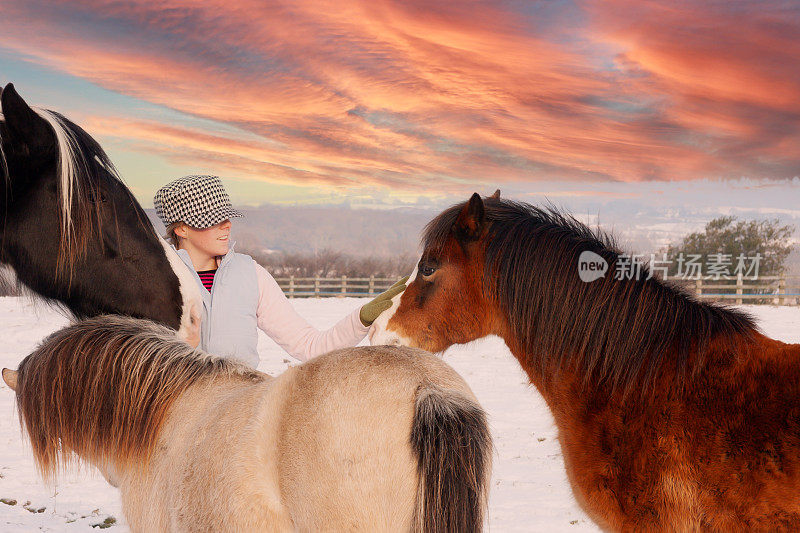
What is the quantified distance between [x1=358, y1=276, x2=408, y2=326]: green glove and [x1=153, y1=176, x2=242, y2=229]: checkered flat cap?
2.57ft

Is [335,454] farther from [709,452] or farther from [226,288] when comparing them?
[709,452]

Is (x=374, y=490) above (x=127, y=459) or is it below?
above

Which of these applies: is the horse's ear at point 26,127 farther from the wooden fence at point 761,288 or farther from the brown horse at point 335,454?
the wooden fence at point 761,288

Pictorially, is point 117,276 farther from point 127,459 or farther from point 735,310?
point 735,310

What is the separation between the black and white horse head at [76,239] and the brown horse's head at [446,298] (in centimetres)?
103

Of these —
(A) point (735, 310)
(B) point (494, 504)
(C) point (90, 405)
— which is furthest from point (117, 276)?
(B) point (494, 504)

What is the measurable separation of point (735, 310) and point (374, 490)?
2.18m

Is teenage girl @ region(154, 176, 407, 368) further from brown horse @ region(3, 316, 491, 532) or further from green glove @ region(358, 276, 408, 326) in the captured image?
brown horse @ region(3, 316, 491, 532)

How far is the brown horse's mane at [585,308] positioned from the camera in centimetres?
265

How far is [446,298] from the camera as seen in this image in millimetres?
2975

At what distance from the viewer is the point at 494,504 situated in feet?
15.2

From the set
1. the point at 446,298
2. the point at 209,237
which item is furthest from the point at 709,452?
the point at 209,237

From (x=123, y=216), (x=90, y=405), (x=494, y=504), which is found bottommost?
(x=494, y=504)

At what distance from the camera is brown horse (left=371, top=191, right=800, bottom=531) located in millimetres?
2369
